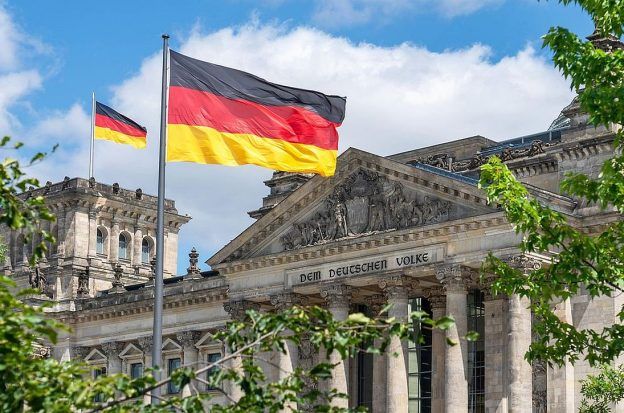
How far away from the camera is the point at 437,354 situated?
68.4 meters

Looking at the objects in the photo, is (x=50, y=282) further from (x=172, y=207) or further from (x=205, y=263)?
(x=205, y=263)

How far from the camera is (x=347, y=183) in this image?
69.7 m

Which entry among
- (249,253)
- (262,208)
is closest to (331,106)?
(249,253)

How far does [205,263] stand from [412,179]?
1586cm

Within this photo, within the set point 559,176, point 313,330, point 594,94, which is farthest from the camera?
point 559,176

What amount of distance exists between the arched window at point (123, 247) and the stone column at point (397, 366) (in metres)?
41.9

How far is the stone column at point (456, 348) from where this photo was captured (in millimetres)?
63312

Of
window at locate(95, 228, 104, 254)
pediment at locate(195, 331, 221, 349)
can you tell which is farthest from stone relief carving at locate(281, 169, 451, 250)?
window at locate(95, 228, 104, 254)

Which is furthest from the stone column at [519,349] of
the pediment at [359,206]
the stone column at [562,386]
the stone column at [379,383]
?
the stone column at [379,383]

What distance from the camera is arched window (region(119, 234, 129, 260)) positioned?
105438 millimetres

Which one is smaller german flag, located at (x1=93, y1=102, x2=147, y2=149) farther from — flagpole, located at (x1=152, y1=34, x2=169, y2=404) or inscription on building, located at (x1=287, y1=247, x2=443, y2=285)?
flagpole, located at (x1=152, y1=34, x2=169, y2=404)

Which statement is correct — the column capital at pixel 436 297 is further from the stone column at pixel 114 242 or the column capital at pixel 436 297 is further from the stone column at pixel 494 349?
the stone column at pixel 114 242

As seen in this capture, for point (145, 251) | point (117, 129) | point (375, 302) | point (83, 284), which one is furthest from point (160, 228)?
point (145, 251)

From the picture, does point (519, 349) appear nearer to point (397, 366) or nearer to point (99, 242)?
point (397, 366)
